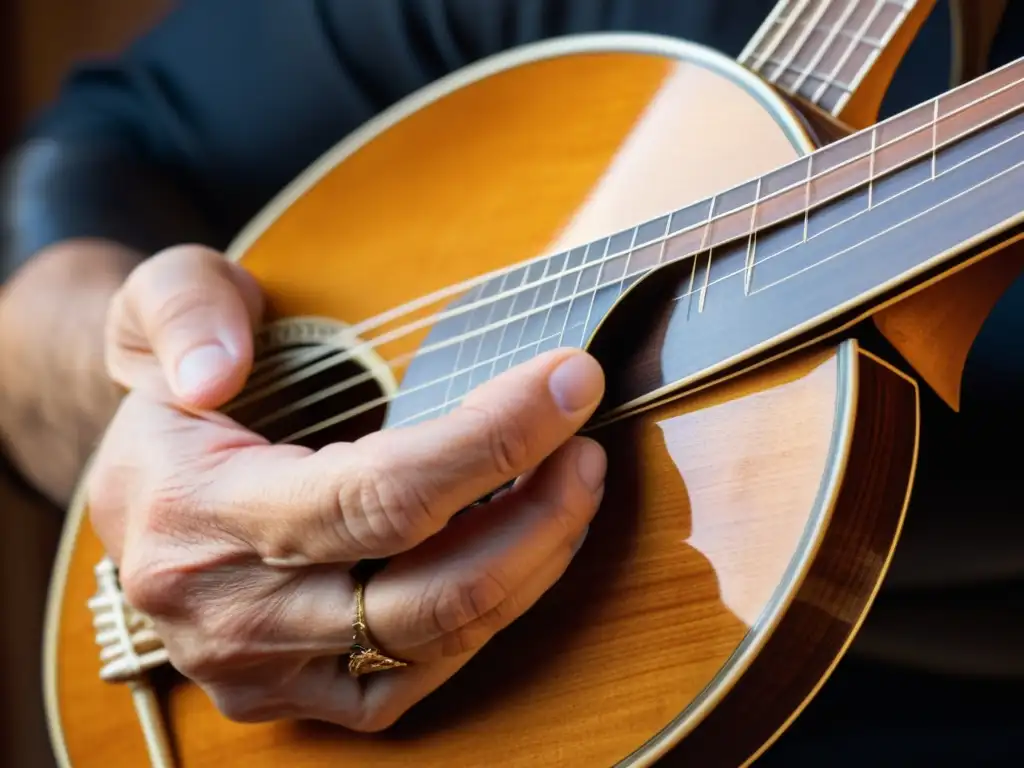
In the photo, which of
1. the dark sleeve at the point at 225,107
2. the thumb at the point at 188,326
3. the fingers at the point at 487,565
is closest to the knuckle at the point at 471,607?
the fingers at the point at 487,565

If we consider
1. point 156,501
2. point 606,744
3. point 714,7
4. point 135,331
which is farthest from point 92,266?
point 606,744

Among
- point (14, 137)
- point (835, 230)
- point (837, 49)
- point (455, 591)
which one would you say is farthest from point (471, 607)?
point (14, 137)

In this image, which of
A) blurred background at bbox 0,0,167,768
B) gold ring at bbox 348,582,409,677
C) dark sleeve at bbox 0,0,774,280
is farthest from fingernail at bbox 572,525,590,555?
blurred background at bbox 0,0,167,768

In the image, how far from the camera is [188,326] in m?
0.62

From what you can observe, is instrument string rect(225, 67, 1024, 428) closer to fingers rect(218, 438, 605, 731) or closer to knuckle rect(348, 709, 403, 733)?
fingers rect(218, 438, 605, 731)

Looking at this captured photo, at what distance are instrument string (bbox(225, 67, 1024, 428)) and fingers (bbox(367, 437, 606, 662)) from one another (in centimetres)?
8

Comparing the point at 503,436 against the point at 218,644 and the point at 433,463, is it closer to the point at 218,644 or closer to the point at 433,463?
the point at 433,463

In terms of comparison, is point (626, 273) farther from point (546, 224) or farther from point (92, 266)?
point (92, 266)

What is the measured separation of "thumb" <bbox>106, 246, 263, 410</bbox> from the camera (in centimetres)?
60

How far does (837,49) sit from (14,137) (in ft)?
4.72

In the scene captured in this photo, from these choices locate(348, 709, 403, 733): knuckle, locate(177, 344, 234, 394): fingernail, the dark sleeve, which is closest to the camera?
locate(348, 709, 403, 733): knuckle

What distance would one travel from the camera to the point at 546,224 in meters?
0.58

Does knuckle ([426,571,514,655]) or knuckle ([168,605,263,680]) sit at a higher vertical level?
knuckle ([426,571,514,655])

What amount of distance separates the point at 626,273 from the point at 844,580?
0.56ft
